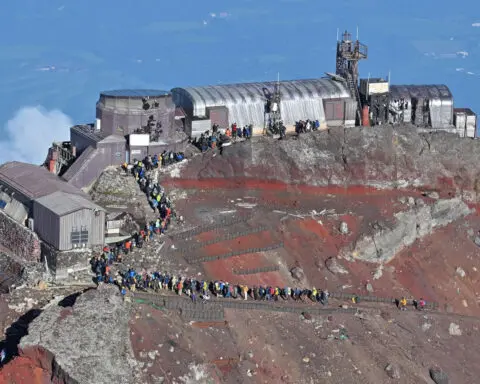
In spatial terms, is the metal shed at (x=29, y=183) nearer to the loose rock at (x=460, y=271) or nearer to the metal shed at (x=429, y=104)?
the loose rock at (x=460, y=271)

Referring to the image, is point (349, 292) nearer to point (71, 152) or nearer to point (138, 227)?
point (138, 227)

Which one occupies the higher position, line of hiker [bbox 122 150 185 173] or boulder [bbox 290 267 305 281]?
line of hiker [bbox 122 150 185 173]

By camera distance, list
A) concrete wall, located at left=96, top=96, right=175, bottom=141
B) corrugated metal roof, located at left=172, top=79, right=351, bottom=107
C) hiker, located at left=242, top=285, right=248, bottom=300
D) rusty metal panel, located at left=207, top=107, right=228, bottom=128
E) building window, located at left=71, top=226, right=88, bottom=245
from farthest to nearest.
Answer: corrugated metal roof, located at left=172, top=79, right=351, bottom=107
rusty metal panel, located at left=207, top=107, right=228, bottom=128
concrete wall, located at left=96, top=96, right=175, bottom=141
building window, located at left=71, top=226, right=88, bottom=245
hiker, located at left=242, top=285, right=248, bottom=300

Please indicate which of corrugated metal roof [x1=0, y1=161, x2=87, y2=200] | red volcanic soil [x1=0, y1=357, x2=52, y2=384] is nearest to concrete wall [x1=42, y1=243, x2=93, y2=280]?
corrugated metal roof [x1=0, y1=161, x2=87, y2=200]

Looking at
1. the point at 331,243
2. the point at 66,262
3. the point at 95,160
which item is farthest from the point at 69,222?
the point at 331,243

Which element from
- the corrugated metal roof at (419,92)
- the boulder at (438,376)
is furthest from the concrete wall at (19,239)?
the corrugated metal roof at (419,92)

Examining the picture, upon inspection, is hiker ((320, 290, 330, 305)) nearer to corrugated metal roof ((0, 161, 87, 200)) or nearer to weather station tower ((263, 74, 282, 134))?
corrugated metal roof ((0, 161, 87, 200))
